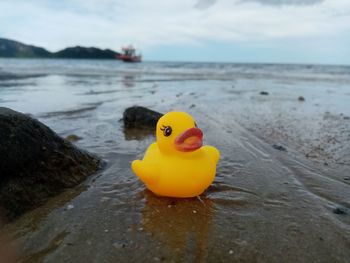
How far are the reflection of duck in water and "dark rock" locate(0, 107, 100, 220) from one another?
106 cm

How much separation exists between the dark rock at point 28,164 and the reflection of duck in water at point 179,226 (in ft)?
3.48

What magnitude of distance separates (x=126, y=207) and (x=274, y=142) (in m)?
3.72

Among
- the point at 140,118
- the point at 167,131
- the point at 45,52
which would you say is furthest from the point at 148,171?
the point at 45,52

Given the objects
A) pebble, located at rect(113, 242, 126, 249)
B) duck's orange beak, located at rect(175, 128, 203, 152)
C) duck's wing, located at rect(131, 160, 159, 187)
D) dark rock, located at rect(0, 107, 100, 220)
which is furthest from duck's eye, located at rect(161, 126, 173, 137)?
dark rock, located at rect(0, 107, 100, 220)

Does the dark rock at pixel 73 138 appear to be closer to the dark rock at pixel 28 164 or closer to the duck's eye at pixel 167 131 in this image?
the dark rock at pixel 28 164

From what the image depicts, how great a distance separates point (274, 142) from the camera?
6.63m

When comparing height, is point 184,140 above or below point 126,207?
above

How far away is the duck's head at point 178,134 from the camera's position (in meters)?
3.62

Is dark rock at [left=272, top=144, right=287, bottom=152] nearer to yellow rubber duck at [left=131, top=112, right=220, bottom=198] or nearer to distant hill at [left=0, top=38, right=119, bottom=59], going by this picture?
yellow rubber duck at [left=131, top=112, right=220, bottom=198]

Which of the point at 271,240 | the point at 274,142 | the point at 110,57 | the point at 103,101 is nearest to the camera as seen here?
the point at 271,240

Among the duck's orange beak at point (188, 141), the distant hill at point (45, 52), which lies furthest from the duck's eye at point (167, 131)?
the distant hill at point (45, 52)

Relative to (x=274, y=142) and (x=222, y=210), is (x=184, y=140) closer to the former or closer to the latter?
(x=222, y=210)

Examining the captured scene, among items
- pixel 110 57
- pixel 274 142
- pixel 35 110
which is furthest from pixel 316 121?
pixel 110 57

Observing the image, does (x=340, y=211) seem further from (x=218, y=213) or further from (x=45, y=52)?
(x=45, y=52)
